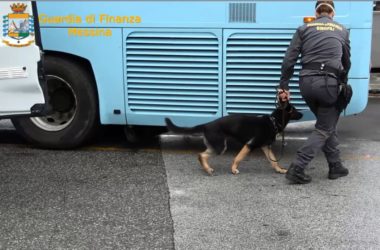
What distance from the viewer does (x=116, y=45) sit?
19.8 feet

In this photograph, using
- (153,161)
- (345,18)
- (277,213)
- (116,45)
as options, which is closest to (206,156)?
(153,161)

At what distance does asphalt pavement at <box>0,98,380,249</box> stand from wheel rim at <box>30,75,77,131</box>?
33 cm

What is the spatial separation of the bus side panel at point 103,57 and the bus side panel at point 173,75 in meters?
0.09

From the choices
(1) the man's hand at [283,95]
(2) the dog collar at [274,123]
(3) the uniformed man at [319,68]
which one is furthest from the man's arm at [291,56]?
(2) the dog collar at [274,123]

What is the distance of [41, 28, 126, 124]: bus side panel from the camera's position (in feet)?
19.9

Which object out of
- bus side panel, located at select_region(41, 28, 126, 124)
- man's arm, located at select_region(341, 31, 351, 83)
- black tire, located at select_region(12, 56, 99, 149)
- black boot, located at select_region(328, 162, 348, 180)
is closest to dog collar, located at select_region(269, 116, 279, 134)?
black boot, located at select_region(328, 162, 348, 180)

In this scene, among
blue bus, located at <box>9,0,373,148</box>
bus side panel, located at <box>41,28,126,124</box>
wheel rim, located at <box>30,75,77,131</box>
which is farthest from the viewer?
wheel rim, located at <box>30,75,77,131</box>

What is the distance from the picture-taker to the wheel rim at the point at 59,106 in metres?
6.55

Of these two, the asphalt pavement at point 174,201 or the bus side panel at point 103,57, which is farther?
the bus side panel at point 103,57

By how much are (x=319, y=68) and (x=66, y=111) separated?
308cm

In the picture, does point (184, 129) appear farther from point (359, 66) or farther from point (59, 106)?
point (359, 66)

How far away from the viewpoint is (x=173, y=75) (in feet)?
20.0

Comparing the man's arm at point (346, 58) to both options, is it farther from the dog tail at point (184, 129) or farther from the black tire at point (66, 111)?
the black tire at point (66, 111)

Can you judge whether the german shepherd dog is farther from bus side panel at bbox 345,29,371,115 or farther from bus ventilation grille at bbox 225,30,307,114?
bus side panel at bbox 345,29,371,115
